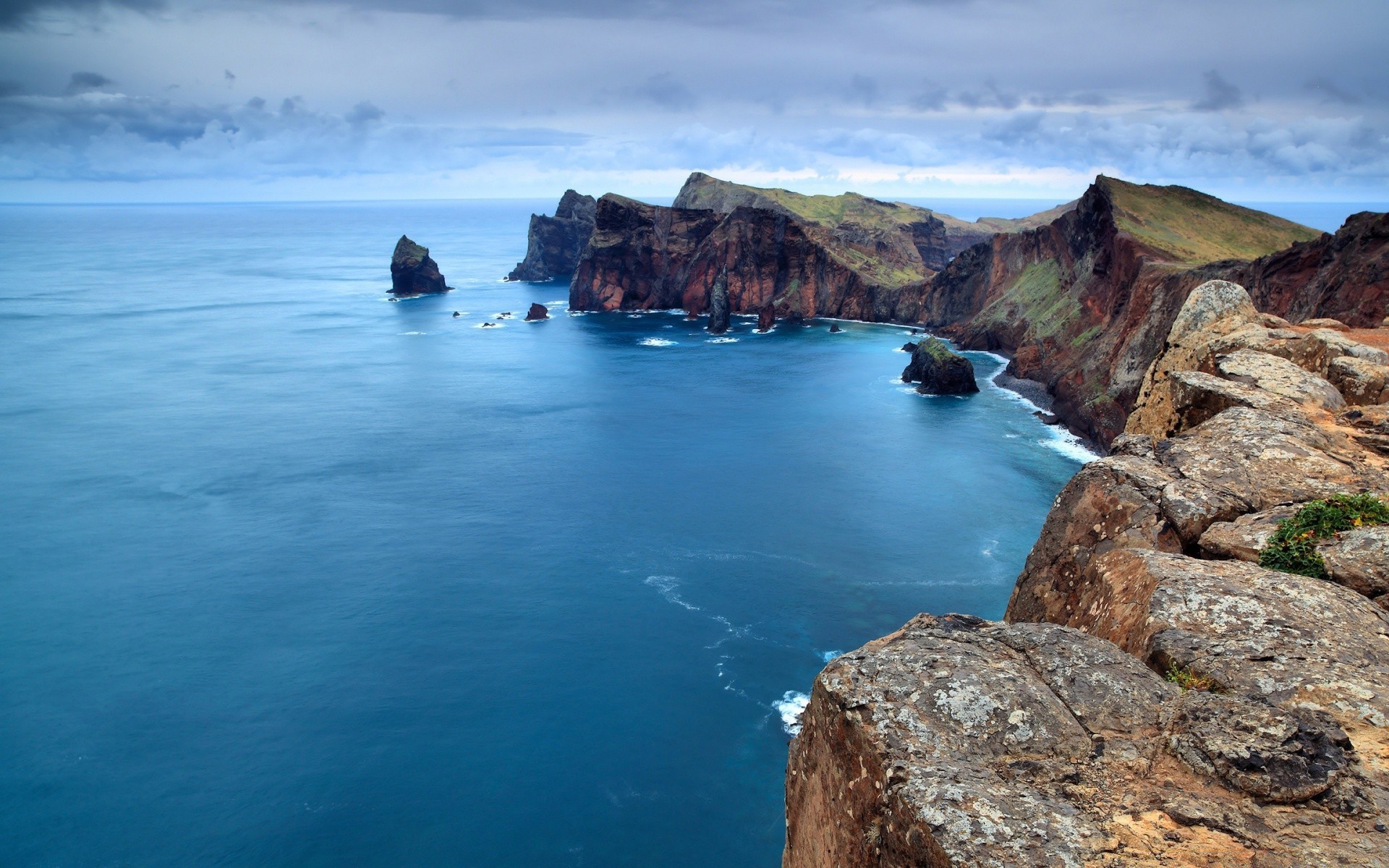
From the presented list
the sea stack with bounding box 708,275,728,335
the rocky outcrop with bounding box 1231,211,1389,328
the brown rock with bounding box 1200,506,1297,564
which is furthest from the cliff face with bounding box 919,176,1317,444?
the brown rock with bounding box 1200,506,1297,564

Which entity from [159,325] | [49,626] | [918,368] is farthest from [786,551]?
[159,325]

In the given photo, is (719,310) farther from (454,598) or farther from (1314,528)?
(1314,528)

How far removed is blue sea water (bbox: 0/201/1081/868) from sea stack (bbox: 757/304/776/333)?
59.5m

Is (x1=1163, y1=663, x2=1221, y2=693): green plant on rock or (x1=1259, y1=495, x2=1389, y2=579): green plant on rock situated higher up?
(x1=1259, y1=495, x2=1389, y2=579): green plant on rock

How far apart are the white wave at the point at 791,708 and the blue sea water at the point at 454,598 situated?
402 millimetres

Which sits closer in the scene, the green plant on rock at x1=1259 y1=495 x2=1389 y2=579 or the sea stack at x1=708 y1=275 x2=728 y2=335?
the green plant on rock at x1=1259 y1=495 x2=1389 y2=579

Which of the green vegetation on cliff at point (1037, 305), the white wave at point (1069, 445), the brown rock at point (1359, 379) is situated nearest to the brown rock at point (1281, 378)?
the brown rock at point (1359, 379)

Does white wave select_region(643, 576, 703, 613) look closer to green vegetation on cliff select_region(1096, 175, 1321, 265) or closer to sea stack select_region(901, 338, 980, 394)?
sea stack select_region(901, 338, 980, 394)

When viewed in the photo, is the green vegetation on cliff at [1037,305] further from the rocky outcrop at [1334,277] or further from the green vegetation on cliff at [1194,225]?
the rocky outcrop at [1334,277]

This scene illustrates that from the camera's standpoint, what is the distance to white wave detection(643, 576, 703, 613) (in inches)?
2315

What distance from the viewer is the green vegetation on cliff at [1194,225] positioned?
115 meters

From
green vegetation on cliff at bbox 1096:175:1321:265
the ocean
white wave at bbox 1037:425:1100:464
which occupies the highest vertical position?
green vegetation on cliff at bbox 1096:175:1321:265

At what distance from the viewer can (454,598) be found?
5984 cm

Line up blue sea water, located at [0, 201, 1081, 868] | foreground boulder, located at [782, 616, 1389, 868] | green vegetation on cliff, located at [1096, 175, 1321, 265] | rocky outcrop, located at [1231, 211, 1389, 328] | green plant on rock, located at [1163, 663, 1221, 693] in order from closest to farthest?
foreground boulder, located at [782, 616, 1389, 868] < green plant on rock, located at [1163, 663, 1221, 693] < blue sea water, located at [0, 201, 1081, 868] < rocky outcrop, located at [1231, 211, 1389, 328] < green vegetation on cliff, located at [1096, 175, 1321, 265]
